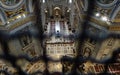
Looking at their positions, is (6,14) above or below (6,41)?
below

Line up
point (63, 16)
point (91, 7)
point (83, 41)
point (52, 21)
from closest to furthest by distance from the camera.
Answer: point (91, 7), point (83, 41), point (52, 21), point (63, 16)

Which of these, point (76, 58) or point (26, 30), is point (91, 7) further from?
point (26, 30)

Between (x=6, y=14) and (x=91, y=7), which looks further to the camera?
(x=6, y=14)

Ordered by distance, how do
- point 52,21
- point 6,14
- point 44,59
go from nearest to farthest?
point 44,59
point 6,14
point 52,21

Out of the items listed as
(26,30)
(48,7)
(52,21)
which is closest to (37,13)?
(26,30)

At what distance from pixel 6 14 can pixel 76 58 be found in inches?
122

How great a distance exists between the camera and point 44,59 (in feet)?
3.95

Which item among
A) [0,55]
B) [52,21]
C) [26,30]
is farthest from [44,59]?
[52,21]

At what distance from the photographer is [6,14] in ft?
12.7

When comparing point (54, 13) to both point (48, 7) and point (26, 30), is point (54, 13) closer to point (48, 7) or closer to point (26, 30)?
point (48, 7)

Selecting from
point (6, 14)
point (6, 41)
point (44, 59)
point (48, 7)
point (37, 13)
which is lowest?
point (48, 7)

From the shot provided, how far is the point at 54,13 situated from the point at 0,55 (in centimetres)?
1414

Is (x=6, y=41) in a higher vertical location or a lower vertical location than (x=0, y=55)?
higher

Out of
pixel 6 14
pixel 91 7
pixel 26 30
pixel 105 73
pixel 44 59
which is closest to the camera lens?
pixel 91 7
